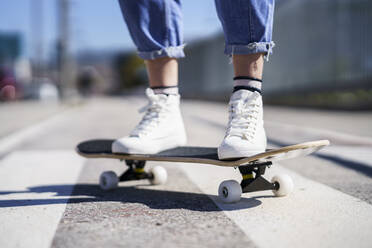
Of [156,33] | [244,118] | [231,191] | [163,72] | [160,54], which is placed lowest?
[231,191]

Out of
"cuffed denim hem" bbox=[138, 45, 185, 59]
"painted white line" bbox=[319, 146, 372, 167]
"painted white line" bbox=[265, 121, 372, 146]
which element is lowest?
"painted white line" bbox=[265, 121, 372, 146]

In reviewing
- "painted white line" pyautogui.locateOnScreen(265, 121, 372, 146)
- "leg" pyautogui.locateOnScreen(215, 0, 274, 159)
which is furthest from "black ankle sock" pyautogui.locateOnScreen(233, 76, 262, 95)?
"painted white line" pyautogui.locateOnScreen(265, 121, 372, 146)

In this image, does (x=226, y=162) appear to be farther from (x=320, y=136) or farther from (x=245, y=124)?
(x=320, y=136)

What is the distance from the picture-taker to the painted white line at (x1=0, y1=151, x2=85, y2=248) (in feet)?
5.83

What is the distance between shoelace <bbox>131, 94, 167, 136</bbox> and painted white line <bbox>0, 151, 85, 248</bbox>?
21.3 inches

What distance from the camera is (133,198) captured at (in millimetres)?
2438

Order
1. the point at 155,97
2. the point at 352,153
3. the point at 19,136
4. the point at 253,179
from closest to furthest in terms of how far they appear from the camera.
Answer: the point at 253,179, the point at 155,97, the point at 352,153, the point at 19,136

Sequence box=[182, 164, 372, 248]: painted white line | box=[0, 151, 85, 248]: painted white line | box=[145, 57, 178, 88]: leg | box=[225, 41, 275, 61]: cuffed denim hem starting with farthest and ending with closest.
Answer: box=[145, 57, 178, 88]: leg, box=[225, 41, 275, 61]: cuffed denim hem, box=[0, 151, 85, 248]: painted white line, box=[182, 164, 372, 248]: painted white line

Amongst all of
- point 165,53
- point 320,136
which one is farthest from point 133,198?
point 320,136

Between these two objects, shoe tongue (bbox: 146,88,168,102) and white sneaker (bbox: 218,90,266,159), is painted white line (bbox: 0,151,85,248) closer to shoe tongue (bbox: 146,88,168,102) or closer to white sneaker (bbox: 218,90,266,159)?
shoe tongue (bbox: 146,88,168,102)

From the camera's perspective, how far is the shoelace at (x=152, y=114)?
2.65 m

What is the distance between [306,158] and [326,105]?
10.4 metres

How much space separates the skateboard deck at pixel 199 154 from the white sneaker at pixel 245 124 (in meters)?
0.06

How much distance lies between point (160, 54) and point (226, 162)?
2.90 feet
